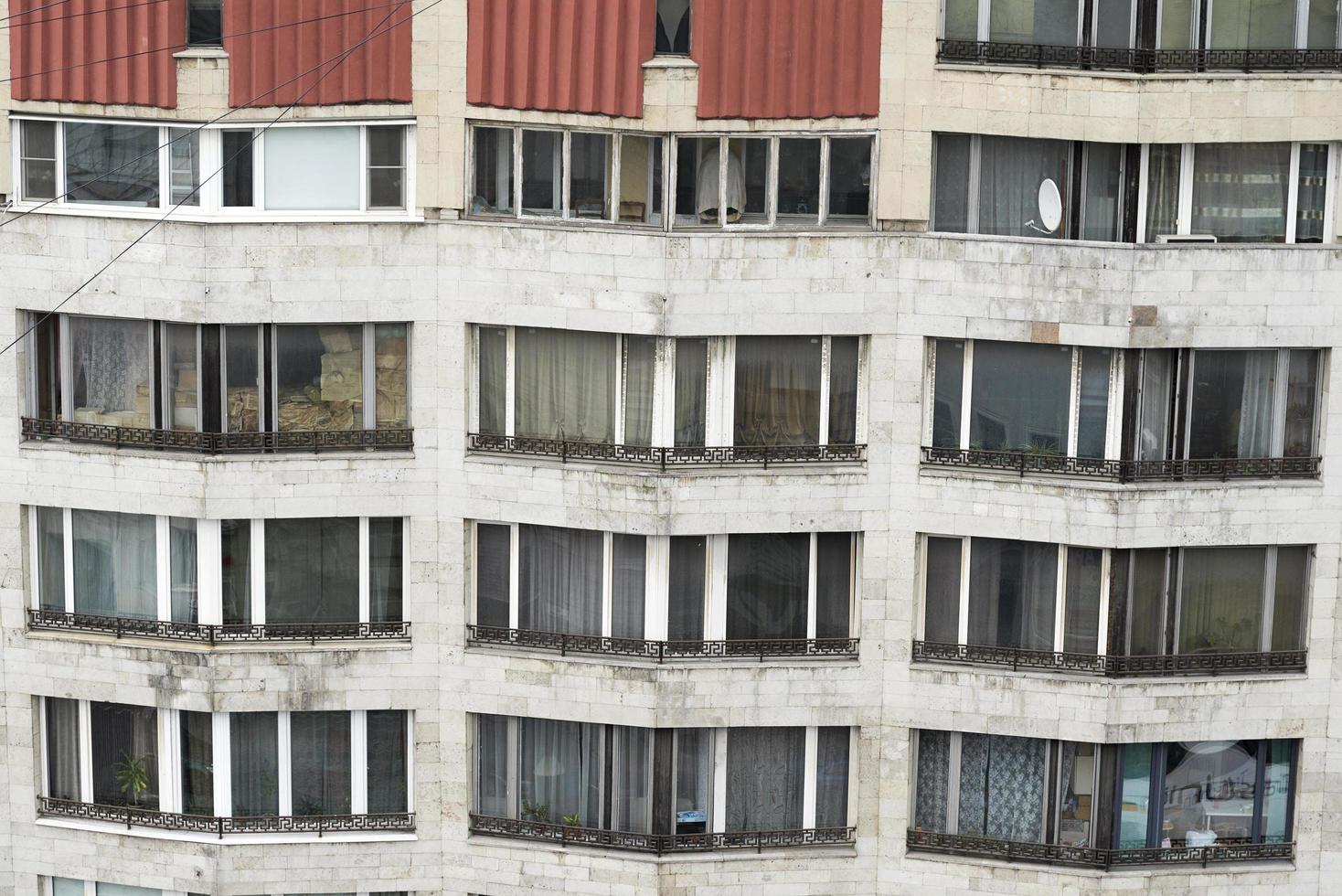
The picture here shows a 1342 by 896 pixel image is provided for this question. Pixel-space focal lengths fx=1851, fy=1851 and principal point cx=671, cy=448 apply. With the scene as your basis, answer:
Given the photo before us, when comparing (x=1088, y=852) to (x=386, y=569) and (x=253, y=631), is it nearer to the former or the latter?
(x=386, y=569)

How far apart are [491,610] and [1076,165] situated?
41.8 ft

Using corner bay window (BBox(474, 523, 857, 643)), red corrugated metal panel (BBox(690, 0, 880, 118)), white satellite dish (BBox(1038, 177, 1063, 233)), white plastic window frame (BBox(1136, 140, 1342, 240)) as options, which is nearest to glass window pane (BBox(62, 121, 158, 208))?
corner bay window (BBox(474, 523, 857, 643))

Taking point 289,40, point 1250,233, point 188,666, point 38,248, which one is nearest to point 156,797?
point 188,666

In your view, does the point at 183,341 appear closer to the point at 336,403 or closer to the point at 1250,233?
the point at 336,403

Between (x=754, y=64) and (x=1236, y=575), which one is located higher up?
(x=754, y=64)

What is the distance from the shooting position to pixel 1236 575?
32.2 meters

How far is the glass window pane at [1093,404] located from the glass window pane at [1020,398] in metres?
0.24

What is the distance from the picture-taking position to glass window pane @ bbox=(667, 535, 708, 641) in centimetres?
3225

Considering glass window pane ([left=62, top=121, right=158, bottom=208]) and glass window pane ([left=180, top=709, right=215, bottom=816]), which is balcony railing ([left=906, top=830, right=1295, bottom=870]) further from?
glass window pane ([left=62, top=121, right=158, bottom=208])

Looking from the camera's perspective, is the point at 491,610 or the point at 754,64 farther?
the point at 491,610

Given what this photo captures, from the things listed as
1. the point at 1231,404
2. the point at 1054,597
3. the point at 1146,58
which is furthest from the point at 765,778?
the point at 1146,58

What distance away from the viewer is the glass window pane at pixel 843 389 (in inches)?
1252

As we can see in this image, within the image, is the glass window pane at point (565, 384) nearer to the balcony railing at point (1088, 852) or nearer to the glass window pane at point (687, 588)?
the glass window pane at point (687, 588)

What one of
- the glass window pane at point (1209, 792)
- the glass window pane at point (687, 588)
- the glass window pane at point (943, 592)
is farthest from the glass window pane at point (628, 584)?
the glass window pane at point (1209, 792)
